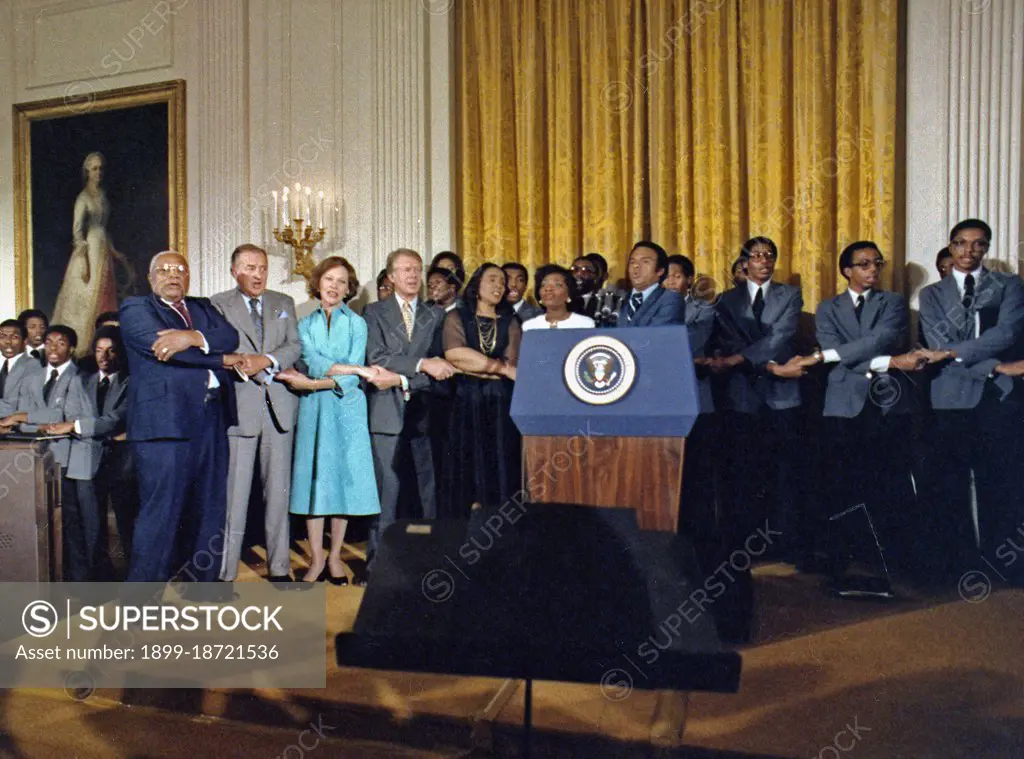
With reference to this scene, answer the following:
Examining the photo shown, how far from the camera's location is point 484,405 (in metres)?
4.25

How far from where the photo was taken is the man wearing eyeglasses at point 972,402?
3941 mm

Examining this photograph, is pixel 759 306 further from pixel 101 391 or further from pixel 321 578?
pixel 101 391

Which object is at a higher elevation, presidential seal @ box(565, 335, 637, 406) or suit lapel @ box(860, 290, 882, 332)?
suit lapel @ box(860, 290, 882, 332)

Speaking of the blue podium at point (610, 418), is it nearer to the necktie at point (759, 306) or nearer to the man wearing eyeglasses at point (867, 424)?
the man wearing eyeglasses at point (867, 424)

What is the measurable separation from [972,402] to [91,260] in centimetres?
686

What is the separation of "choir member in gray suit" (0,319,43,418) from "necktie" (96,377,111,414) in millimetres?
425

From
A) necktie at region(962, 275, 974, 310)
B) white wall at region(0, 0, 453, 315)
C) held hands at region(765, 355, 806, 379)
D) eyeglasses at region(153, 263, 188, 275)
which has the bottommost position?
held hands at region(765, 355, 806, 379)

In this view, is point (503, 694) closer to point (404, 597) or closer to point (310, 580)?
point (404, 597)

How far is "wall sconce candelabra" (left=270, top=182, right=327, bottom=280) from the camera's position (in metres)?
6.25

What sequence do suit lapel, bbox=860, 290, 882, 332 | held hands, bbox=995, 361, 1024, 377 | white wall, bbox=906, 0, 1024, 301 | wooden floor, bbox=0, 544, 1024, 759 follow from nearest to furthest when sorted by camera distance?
1. wooden floor, bbox=0, 544, 1024, 759
2. held hands, bbox=995, 361, 1024, 377
3. suit lapel, bbox=860, 290, 882, 332
4. white wall, bbox=906, 0, 1024, 301

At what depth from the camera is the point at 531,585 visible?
1535mm

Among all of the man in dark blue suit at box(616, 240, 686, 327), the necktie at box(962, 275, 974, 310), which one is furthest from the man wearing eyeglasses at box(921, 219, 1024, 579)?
the man in dark blue suit at box(616, 240, 686, 327)

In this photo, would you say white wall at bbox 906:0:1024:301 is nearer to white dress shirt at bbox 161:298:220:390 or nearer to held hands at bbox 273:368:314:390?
held hands at bbox 273:368:314:390

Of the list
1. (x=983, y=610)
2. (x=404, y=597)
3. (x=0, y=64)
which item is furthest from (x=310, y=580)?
(x=0, y=64)
